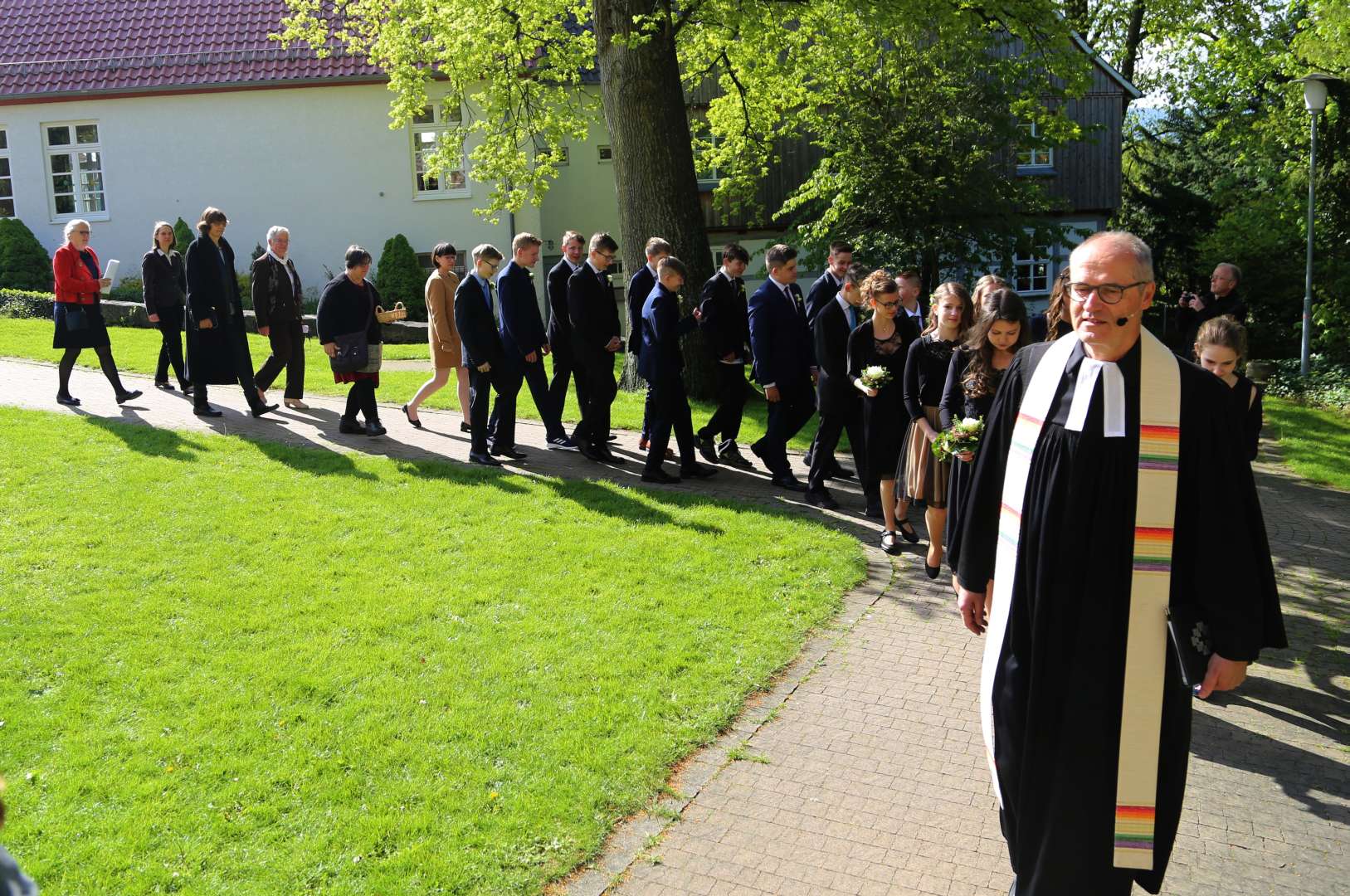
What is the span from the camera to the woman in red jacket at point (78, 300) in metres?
11.7

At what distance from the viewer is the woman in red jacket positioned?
1173cm

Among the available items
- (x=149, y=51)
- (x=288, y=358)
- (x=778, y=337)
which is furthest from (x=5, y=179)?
(x=778, y=337)

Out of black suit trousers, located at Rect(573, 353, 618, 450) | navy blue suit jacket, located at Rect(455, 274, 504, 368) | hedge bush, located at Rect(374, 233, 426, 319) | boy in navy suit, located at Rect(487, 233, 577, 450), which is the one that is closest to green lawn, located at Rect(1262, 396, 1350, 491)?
black suit trousers, located at Rect(573, 353, 618, 450)

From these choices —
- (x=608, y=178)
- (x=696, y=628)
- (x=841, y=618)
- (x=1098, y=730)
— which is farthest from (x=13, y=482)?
(x=608, y=178)

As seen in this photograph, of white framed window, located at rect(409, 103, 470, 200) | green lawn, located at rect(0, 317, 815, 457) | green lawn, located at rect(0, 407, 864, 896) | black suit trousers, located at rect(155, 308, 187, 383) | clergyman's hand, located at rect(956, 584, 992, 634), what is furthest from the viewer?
white framed window, located at rect(409, 103, 470, 200)

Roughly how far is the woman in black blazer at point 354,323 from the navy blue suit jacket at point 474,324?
1.21 meters

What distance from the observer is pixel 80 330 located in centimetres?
1187

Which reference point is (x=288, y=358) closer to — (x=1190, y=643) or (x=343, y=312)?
(x=343, y=312)

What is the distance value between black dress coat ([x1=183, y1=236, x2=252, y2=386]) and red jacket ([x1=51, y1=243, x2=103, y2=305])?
1.15 m

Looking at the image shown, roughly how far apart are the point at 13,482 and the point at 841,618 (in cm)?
Result: 660

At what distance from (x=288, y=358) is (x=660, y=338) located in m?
4.71

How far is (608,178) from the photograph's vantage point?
93.4 feet

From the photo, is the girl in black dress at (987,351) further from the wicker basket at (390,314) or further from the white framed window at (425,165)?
the white framed window at (425,165)

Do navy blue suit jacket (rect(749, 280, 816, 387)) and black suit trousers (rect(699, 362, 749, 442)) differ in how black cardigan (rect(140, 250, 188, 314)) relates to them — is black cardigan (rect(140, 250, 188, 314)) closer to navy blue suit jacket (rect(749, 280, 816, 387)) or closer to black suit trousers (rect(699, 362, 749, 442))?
black suit trousers (rect(699, 362, 749, 442))
